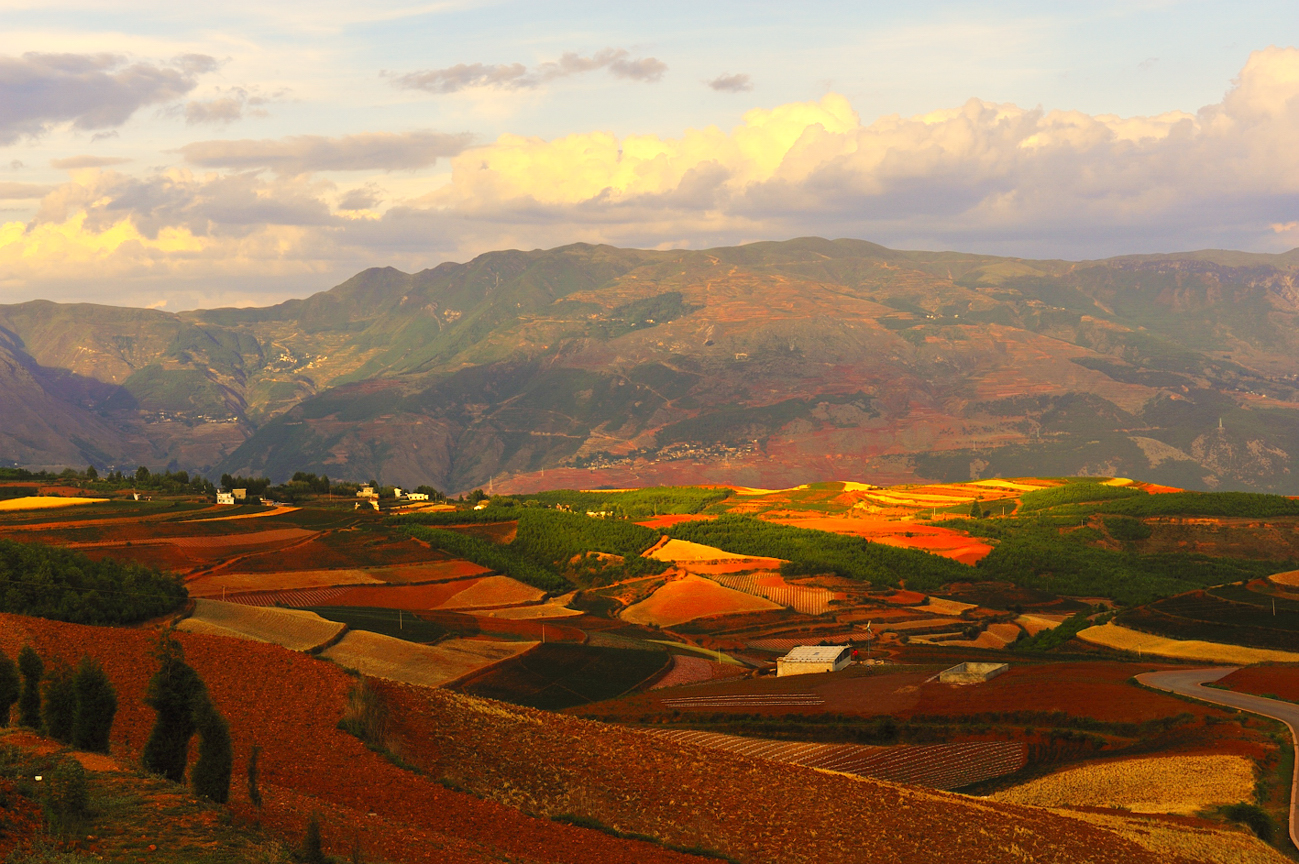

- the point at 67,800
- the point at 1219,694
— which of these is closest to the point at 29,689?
the point at 67,800

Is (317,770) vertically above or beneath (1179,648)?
above

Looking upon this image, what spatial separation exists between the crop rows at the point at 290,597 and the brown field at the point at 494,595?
42.6ft

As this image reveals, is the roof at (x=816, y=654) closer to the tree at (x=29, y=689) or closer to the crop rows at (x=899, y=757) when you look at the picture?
the crop rows at (x=899, y=757)

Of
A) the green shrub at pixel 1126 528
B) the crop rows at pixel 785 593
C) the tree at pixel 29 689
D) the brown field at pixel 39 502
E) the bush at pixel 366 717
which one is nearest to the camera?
the tree at pixel 29 689

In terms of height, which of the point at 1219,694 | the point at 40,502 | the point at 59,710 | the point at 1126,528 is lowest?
the point at 1126,528

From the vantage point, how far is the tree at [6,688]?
97.5 feet

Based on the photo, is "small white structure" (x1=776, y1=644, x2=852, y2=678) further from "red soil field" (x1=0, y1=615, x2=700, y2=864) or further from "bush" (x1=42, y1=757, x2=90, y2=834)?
"bush" (x1=42, y1=757, x2=90, y2=834)

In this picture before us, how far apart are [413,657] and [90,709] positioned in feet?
174

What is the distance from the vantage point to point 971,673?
265 feet

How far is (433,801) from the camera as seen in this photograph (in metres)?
32.5

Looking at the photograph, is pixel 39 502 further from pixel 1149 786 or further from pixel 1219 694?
pixel 1219 694

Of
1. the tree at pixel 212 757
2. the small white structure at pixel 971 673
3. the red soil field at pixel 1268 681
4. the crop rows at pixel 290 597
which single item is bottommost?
the red soil field at pixel 1268 681

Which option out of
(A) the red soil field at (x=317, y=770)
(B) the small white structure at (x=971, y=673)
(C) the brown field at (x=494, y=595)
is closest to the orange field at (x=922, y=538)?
(C) the brown field at (x=494, y=595)

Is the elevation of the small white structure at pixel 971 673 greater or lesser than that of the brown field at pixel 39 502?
lesser
